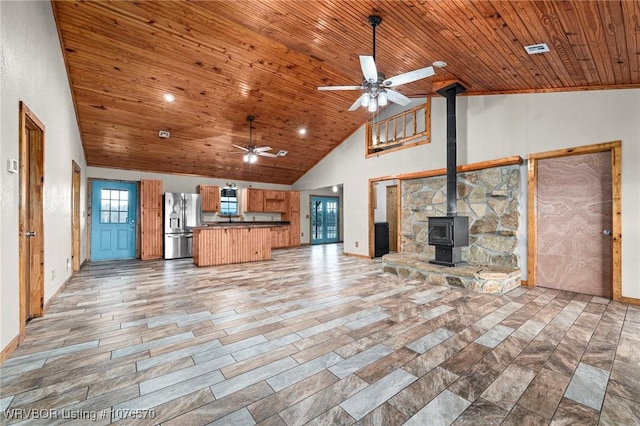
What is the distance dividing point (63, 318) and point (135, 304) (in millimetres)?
645

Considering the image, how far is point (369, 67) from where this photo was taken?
3016 millimetres

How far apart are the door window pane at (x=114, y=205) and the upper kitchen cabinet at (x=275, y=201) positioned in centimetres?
385

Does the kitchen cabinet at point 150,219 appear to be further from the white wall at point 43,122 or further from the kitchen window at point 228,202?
the white wall at point 43,122

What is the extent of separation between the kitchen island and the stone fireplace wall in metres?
3.60

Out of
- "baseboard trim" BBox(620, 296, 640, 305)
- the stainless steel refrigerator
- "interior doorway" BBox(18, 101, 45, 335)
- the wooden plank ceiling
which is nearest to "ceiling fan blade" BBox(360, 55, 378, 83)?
the wooden plank ceiling

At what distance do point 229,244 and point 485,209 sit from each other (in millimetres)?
5139

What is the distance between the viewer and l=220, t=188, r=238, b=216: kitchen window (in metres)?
8.64

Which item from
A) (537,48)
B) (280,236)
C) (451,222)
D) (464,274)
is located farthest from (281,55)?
(280,236)

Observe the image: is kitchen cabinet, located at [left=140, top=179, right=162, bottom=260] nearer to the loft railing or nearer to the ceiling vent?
the loft railing

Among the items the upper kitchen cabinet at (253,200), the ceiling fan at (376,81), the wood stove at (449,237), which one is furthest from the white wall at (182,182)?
the wood stove at (449,237)

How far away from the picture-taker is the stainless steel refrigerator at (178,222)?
7.05 m

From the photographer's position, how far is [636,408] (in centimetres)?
162

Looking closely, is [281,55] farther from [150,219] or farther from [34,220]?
[150,219]

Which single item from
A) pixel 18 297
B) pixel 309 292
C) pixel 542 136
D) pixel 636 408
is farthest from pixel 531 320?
pixel 18 297
